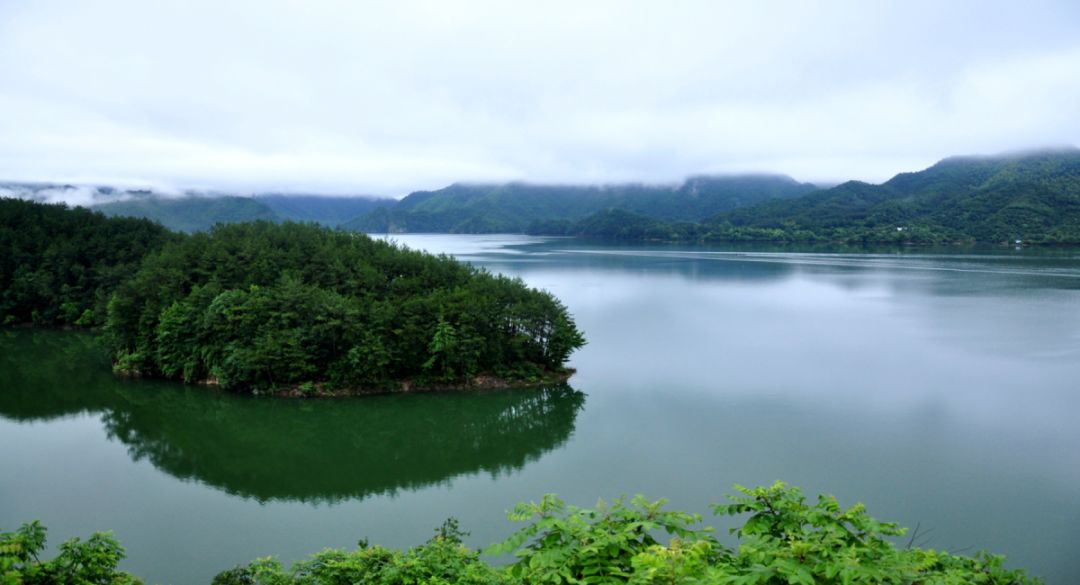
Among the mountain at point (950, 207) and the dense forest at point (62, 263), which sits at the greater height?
the mountain at point (950, 207)

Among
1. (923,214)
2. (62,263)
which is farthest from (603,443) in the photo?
(923,214)

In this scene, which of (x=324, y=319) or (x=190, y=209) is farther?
(x=190, y=209)

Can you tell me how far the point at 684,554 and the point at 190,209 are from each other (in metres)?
149

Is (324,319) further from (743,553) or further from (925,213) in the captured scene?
(925,213)

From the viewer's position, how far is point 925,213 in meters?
112

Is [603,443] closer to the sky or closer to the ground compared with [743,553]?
closer to the ground

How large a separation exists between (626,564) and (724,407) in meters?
17.4

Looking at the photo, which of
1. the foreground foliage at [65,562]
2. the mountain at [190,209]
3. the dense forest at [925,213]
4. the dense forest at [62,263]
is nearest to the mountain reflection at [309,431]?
the foreground foliage at [65,562]

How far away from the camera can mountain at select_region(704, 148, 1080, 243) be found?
93688mm

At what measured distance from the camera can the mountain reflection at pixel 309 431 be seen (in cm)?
1630

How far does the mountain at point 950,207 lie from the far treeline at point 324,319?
313 feet

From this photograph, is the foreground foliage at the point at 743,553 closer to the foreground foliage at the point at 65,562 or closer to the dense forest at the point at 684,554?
the dense forest at the point at 684,554

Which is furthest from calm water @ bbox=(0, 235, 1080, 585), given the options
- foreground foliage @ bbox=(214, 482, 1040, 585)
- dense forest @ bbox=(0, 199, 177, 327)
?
foreground foliage @ bbox=(214, 482, 1040, 585)

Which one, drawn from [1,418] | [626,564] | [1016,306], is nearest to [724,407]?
[626,564]
